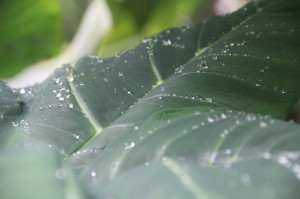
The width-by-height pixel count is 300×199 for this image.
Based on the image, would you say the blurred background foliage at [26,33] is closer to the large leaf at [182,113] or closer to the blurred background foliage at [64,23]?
the blurred background foliage at [64,23]

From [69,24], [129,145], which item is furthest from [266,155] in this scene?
[69,24]

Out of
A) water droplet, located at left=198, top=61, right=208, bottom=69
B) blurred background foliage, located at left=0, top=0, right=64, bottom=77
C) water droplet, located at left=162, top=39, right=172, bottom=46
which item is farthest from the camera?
blurred background foliage, located at left=0, top=0, right=64, bottom=77

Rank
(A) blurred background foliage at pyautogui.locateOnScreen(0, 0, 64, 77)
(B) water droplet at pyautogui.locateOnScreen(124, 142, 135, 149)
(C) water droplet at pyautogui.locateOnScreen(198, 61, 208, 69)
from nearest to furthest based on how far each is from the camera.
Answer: (B) water droplet at pyautogui.locateOnScreen(124, 142, 135, 149)
(C) water droplet at pyautogui.locateOnScreen(198, 61, 208, 69)
(A) blurred background foliage at pyautogui.locateOnScreen(0, 0, 64, 77)

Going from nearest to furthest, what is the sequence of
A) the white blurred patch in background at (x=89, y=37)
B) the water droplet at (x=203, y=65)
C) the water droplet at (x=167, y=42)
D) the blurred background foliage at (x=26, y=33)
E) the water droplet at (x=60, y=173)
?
the water droplet at (x=60, y=173), the water droplet at (x=203, y=65), the water droplet at (x=167, y=42), the blurred background foliage at (x=26, y=33), the white blurred patch in background at (x=89, y=37)

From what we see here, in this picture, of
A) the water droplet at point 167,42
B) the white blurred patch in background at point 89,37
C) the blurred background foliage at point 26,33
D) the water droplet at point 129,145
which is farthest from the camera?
the white blurred patch in background at point 89,37

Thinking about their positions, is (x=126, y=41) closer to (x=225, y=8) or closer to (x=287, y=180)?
(x=225, y=8)

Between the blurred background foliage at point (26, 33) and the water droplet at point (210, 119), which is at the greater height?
the blurred background foliage at point (26, 33)

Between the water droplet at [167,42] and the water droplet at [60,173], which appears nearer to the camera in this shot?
the water droplet at [60,173]

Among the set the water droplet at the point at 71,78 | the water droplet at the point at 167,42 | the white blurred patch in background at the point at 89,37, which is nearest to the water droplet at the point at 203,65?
the water droplet at the point at 167,42

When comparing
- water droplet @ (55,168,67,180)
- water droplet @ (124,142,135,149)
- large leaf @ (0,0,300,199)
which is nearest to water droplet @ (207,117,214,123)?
large leaf @ (0,0,300,199)

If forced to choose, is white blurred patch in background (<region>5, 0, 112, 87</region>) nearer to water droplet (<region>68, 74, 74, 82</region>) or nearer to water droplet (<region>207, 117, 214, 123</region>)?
water droplet (<region>68, 74, 74, 82</region>)
